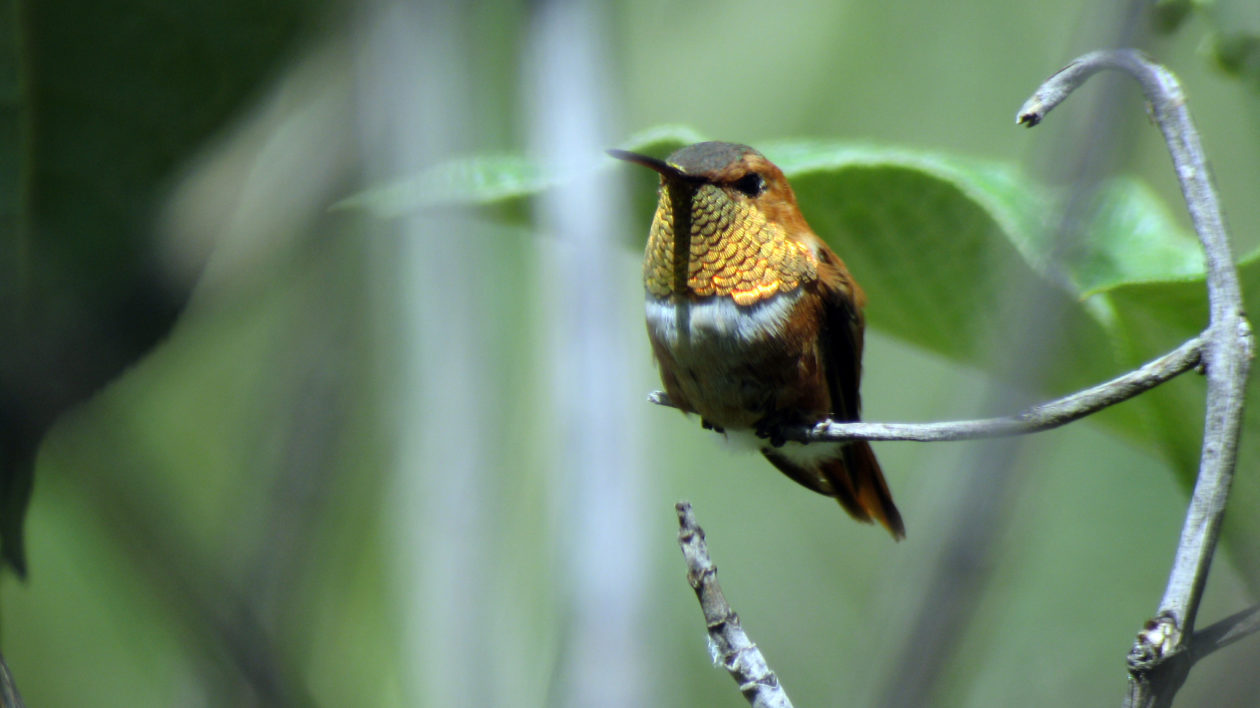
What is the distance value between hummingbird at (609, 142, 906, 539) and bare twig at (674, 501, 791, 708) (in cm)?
35

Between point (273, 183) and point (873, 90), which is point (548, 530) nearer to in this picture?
point (273, 183)

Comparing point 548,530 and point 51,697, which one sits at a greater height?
point 548,530

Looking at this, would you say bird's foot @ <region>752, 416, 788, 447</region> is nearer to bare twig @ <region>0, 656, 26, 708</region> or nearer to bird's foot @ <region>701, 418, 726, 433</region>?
bird's foot @ <region>701, 418, 726, 433</region>

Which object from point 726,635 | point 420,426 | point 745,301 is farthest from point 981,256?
point 420,426

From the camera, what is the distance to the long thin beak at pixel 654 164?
709mm

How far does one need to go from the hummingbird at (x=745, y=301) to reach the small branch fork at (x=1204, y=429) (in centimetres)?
34

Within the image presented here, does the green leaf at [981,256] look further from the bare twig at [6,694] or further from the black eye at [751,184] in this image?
the bare twig at [6,694]

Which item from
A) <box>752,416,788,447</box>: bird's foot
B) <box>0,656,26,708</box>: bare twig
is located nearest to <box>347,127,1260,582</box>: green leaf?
<box>752,416,788,447</box>: bird's foot

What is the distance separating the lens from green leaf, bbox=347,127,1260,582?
715 millimetres

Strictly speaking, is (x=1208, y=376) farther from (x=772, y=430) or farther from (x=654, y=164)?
(x=772, y=430)

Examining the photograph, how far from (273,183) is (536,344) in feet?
1.47

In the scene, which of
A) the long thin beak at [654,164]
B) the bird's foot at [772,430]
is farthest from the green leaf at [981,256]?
the bird's foot at [772,430]

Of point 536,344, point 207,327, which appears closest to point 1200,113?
point 536,344

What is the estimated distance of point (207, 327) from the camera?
1.58 metres
